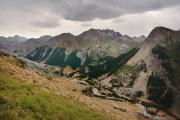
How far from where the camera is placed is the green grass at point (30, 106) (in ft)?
85.3

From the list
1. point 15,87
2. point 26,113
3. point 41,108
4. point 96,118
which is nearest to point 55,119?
point 41,108

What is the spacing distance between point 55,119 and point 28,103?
9.75 feet

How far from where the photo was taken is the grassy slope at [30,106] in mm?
26000

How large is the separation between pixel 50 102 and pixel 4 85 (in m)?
5.46

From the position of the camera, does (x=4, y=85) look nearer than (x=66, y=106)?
Yes

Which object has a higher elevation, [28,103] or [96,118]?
[28,103]

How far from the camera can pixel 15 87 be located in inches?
1312

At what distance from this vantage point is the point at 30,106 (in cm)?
2938

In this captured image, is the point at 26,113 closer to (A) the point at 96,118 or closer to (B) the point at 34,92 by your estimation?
(B) the point at 34,92

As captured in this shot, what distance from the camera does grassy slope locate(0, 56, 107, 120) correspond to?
2600cm

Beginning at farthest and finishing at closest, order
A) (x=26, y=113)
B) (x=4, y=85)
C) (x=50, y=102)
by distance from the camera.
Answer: (x=50, y=102)
(x=4, y=85)
(x=26, y=113)

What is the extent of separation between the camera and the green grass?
2600 cm

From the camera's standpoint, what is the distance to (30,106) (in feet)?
96.4

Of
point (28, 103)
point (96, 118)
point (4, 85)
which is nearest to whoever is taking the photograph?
point (28, 103)
